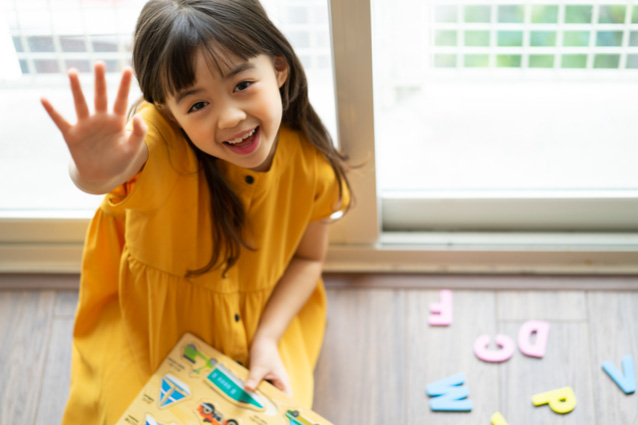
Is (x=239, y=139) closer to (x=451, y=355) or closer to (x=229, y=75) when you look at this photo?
(x=229, y=75)

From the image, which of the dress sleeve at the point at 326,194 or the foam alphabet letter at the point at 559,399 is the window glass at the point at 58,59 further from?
the foam alphabet letter at the point at 559,399

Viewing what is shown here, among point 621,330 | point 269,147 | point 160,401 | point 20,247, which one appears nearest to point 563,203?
point 621,330

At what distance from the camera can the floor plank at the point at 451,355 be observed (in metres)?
1.12

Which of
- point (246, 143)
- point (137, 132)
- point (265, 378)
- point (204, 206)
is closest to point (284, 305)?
point (265, 378)

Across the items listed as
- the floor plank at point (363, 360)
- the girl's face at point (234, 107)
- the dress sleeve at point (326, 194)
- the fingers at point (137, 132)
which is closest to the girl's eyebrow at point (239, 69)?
the girl's face at point (234, 107)

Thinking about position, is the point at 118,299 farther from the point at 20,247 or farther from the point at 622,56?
the point at 622,56

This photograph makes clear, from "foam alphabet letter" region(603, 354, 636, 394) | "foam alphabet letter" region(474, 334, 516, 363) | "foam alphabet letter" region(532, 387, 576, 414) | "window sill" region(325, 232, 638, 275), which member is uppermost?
"window sill" region(325, 232, 638, 275)

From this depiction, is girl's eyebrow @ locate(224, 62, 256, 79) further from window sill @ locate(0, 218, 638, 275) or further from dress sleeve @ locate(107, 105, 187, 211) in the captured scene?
window sill @ locate(0, 218, 638, 275)

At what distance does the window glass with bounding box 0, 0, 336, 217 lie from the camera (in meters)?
1.03

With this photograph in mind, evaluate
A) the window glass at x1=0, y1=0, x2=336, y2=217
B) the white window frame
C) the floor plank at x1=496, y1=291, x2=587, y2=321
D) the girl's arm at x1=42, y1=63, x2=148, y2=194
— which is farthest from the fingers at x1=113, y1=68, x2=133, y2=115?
the floor plank at x1=496, y1=291, x2=587, y2=321

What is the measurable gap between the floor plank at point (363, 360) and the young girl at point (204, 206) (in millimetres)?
54

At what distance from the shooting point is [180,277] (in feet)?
3.40

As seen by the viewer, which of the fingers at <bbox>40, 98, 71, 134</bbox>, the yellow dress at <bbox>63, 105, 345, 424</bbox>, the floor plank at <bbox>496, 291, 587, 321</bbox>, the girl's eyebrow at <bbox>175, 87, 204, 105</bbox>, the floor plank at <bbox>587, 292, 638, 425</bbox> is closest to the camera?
the fingers at <bbox>40, 98, 71, 134</bbox>

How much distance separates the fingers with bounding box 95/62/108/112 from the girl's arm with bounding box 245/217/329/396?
469mm
